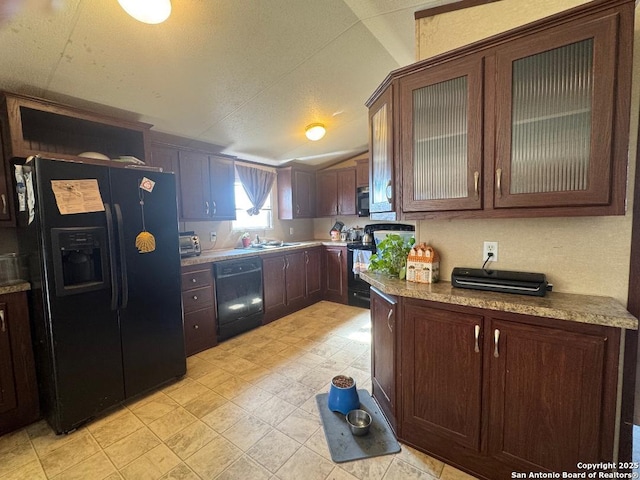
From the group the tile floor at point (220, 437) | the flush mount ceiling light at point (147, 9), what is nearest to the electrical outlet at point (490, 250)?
the tile floor at point (220, 437)

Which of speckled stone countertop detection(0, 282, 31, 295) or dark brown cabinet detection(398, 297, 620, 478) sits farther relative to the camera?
speckled stone countertop detection(0, 282, 31, 295)

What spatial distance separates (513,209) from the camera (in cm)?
137

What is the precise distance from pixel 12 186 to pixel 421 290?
2.87 m

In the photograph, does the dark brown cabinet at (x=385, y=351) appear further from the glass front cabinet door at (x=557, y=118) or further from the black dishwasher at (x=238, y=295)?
the black dishwasher at (x=238, y=295)

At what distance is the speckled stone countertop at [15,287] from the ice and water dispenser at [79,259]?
1.05ft

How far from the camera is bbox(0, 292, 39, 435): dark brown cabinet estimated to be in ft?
5.89

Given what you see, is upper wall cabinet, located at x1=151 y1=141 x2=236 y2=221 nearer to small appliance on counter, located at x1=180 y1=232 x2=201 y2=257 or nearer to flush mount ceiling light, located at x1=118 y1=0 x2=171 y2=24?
small appliance on counter, located at x1=180 y1=232 x2=201 y2=257

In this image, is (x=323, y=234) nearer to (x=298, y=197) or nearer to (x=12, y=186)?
(x=298, y=197)

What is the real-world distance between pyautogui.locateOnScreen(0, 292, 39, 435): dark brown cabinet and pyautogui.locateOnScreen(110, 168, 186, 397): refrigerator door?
57cm

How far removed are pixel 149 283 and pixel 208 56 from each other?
5.80ft

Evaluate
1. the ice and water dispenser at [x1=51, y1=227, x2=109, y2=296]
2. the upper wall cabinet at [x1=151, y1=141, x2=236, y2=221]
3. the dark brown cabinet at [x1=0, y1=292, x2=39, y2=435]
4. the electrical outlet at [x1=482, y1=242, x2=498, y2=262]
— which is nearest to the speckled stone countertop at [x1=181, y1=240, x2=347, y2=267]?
the upper wall cabinet at [x1=151, y1=141, x2=236, y2=221]

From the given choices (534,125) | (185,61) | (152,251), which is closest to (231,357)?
(152,251)

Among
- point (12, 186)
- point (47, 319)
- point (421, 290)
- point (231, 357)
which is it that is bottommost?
point (231, 357)

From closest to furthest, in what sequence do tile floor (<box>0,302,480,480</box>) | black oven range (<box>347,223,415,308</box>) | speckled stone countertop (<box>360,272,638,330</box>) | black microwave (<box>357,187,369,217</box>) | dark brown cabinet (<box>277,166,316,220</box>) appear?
speckled stone countertop (<box>360,272,638,330</box>) < tile floor (<box>0,302,480,480</box>) < black oven range (<box>347,223,415,308</box>) < black microwave (<box>357,187,369,217</box>) < dark brown cabinet (<box>277,166,316,220</box>)
